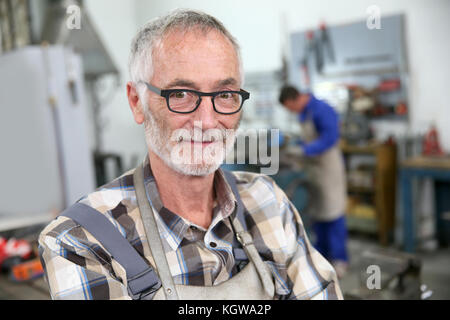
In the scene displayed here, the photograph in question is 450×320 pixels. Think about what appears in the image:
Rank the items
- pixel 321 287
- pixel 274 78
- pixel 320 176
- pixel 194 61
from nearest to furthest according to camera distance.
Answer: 1. pixel 194 61
2. pixel 321 287
3. pixel 320 176
4. pixel 274 78

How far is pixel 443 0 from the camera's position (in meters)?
3.60

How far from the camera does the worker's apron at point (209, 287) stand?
863mm

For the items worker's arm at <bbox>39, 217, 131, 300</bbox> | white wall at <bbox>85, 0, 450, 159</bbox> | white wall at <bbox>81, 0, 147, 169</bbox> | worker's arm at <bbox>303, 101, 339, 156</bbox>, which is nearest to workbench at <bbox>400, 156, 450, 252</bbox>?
white wall at <bbox>85, 0, 450, 159</bbox>

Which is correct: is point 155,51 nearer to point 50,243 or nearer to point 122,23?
point 50,243

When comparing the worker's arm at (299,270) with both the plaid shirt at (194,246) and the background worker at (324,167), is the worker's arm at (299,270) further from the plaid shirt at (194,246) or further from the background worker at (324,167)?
the background worker at (324,167)

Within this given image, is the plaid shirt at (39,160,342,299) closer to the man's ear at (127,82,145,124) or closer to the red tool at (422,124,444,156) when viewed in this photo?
the man's ear at (127,82,145,124)

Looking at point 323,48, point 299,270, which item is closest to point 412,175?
point 323,48

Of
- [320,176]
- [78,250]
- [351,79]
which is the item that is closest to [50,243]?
[78,250]

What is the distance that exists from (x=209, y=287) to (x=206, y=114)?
1.27ft

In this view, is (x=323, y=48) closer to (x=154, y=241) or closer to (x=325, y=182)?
(x=325, y=182)

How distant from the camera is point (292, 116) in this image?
4.64 m

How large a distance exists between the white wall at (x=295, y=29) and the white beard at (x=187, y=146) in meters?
1.75
